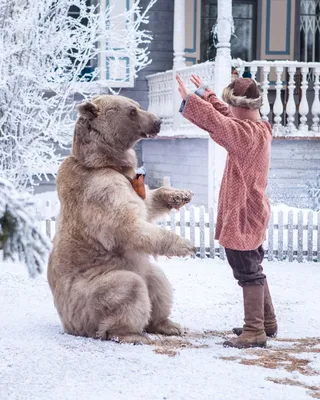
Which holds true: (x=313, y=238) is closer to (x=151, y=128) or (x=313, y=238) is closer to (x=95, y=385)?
(x=151, y=128)

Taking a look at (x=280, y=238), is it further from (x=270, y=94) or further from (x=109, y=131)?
(x=270, y=94)

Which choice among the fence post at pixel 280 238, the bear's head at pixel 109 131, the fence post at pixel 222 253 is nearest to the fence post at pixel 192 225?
the fence post at pixel 222 253

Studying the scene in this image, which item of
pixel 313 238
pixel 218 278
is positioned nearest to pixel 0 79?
pixel 218 278

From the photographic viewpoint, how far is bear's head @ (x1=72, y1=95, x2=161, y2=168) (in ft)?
16.0

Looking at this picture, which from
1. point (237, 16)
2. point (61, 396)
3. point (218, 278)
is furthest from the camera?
point (237, 16)

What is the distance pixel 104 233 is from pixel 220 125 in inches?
37.2

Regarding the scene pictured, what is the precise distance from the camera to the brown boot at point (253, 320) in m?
5.04

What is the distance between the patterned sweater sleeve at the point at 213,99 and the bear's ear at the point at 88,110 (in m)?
0.67

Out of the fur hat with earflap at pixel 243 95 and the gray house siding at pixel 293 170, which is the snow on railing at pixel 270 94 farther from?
the fur hat with earflap at pixel 243 95

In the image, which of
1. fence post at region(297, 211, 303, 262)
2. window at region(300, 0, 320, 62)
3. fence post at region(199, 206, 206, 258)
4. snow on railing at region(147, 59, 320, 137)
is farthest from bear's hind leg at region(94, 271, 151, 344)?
window at region(300, 0, 320, 62)

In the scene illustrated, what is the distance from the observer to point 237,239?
5.00 m

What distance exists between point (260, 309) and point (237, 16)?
11318mm

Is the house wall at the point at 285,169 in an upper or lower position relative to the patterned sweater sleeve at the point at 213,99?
lower

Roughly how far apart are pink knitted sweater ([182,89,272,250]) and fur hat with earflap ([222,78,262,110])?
13cm
